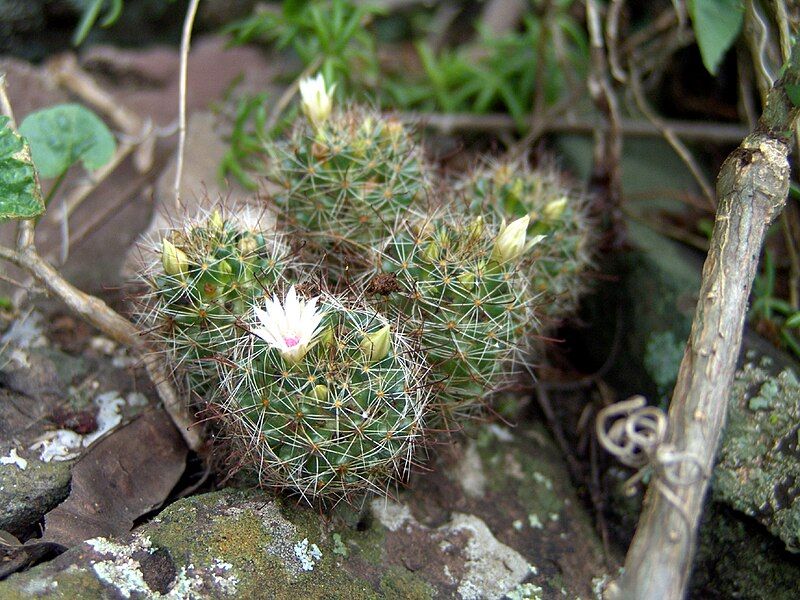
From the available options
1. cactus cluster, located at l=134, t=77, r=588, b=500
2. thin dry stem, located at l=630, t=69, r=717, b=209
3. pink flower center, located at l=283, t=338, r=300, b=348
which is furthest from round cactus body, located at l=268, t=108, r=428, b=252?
thin dry stem, located at l=630, t=69, r=717, b=209

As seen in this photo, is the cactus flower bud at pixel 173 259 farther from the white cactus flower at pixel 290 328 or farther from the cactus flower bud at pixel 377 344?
the cactus flower bud at pixel 377 344

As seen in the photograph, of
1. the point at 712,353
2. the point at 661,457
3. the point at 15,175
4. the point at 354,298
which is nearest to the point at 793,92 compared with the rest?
the point at 712,353

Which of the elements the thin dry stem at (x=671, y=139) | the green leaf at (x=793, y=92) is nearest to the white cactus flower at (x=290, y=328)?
the green leaf at (x=793, y=92)

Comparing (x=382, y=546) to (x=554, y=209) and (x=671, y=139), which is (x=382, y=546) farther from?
(x=671, y=139)

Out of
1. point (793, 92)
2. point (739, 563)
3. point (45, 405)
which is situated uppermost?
point (793, 92)

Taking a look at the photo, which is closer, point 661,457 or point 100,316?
point 661,457

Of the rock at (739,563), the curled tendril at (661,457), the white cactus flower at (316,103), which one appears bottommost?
the rock at (739,563)
